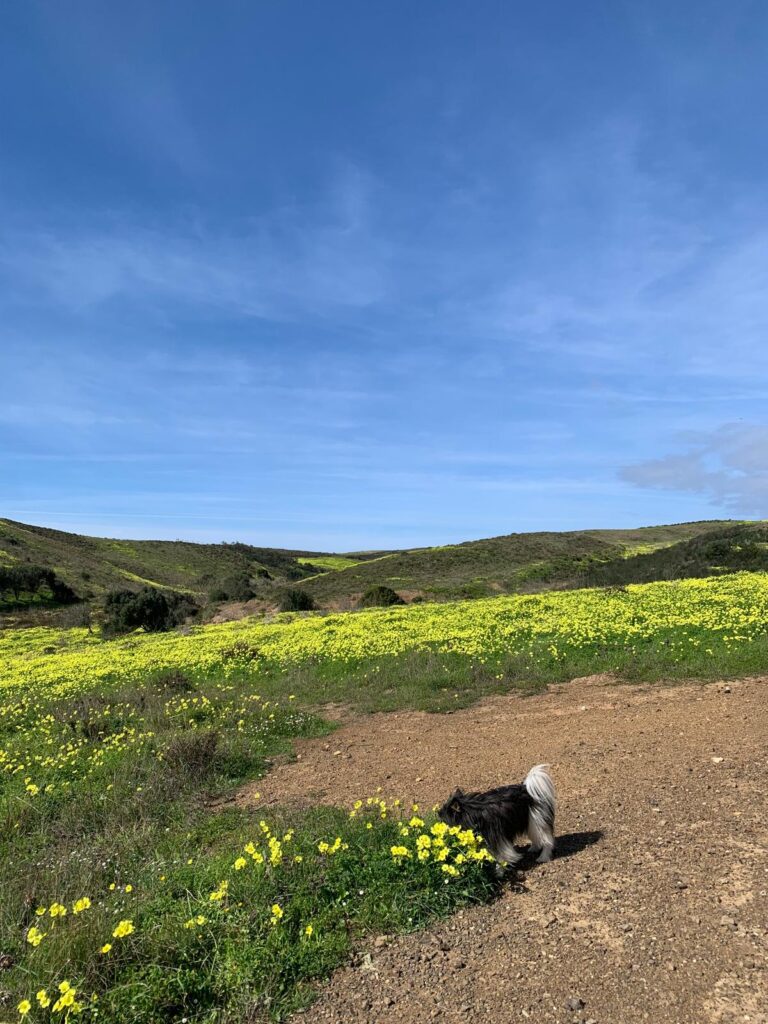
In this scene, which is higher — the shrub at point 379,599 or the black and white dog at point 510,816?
the shrub at point 379,599

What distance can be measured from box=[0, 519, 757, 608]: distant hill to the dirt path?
94.5 ft

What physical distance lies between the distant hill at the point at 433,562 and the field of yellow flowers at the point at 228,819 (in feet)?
69.4

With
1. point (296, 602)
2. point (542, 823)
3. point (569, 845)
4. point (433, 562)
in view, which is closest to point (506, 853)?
point (542, 823)

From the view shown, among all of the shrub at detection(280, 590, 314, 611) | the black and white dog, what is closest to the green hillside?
the shrub at detection(280, 590, 314, 611)

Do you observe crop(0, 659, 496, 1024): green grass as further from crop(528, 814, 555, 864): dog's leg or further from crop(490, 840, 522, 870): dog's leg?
crop(528, 814, 555, 864): dog's leg

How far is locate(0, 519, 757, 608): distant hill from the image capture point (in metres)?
40.3

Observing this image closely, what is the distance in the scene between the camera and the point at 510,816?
16.9 ft

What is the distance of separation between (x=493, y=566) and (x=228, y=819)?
181 feet

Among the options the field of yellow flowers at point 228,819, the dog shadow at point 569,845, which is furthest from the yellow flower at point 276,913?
the dog shadow at point 569,845

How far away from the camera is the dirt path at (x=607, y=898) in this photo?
3558 millimetres

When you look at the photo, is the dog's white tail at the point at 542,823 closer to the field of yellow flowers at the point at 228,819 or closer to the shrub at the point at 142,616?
the field of yellow flowers at the point at 228,819

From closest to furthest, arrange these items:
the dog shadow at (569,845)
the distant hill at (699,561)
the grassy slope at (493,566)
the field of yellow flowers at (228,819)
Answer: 1. the field of yellow flowers at (228,819)
2. the dog shadow at (569,845)
3. the distant hill at (699,561)
4. the grassy slope at (493,566)

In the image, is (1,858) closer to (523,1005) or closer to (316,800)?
(316,800)

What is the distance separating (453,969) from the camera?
12.7ft
